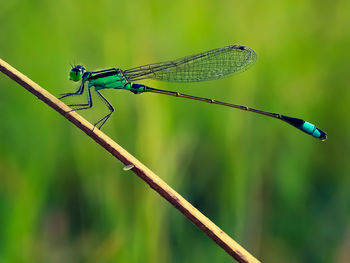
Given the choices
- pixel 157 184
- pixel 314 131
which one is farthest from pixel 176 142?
pixel 157 184

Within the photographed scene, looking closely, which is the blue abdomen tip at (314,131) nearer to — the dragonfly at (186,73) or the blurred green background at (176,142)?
the dragonfly at (186,73)

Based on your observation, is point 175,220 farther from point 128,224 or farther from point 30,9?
point 30,9

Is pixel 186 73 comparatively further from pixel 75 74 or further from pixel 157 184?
pixel 157 184

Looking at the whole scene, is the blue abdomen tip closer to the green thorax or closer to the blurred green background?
→ the blurred green background

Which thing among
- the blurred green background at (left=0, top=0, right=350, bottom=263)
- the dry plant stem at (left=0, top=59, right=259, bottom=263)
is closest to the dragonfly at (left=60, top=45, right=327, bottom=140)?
the blurred green background at (left=0, top=0, right=350, bottom=263)

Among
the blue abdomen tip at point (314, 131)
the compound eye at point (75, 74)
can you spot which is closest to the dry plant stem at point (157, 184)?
the compound eye at point (75, 74)

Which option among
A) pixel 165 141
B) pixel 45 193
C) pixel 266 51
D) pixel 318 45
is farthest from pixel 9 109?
pixel 318 45

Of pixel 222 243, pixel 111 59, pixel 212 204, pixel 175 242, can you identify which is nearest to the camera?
pixel 222 243
